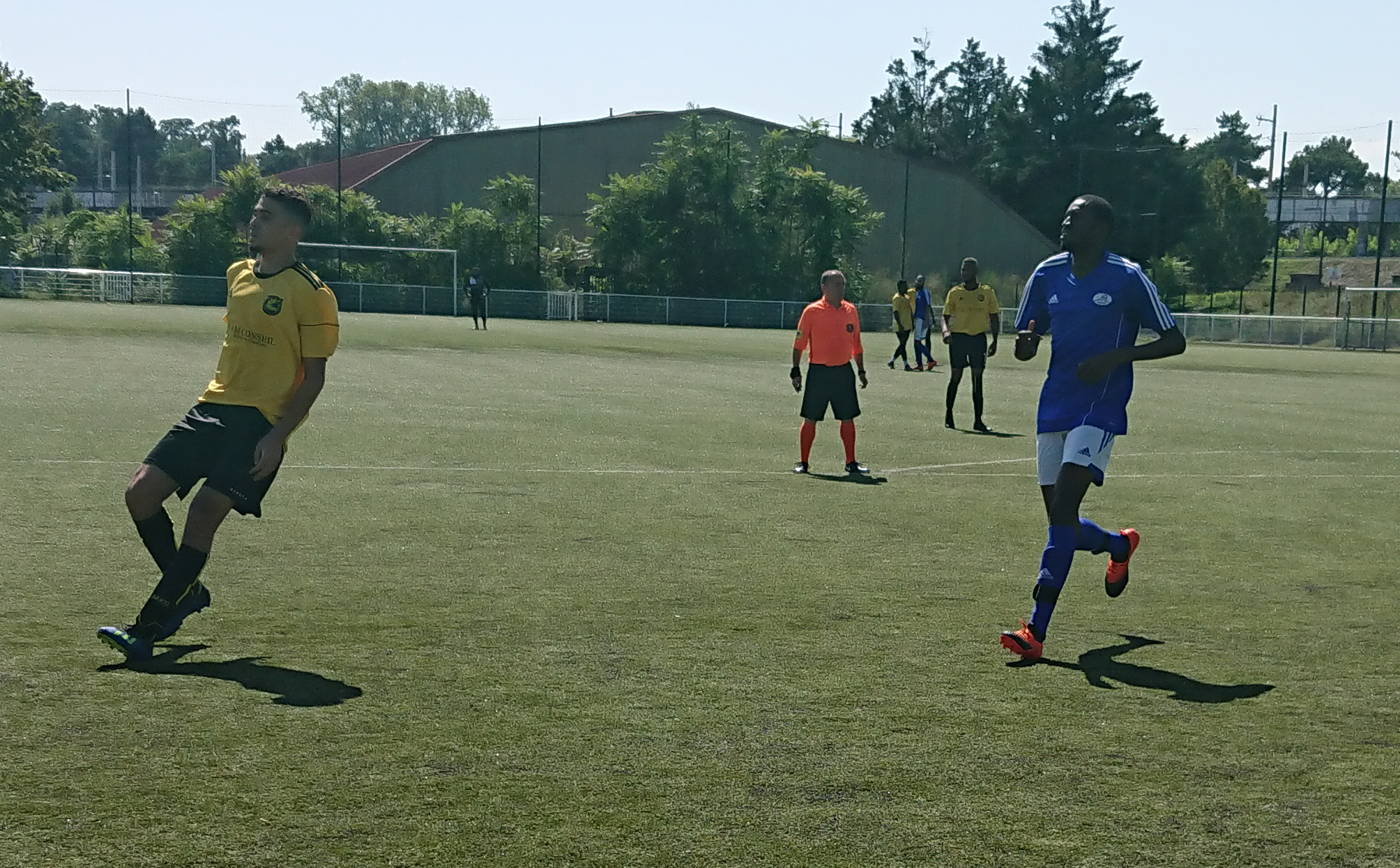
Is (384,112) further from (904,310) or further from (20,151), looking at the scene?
(904,310)

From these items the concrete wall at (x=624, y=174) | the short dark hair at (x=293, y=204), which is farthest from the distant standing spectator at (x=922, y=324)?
the concrete wall at (x=624, y=174)

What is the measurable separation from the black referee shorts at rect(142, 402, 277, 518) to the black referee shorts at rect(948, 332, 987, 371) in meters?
13.2

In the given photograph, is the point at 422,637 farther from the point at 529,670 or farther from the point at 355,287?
the point at 355,287

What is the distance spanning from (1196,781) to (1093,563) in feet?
14.5

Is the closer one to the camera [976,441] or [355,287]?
[976,441]

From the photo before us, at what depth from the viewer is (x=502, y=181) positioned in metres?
69.4

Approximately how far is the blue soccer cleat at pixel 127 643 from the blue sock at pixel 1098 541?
3.96 meters

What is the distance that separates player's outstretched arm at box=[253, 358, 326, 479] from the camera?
6.14 m

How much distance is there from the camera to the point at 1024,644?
6285mm

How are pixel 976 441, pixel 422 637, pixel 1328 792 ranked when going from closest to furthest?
1. pixel 1328 792
2. pixel 422 637
3. pixel 976 441

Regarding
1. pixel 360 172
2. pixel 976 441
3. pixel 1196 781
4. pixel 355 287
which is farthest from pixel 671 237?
pixel 1196 781

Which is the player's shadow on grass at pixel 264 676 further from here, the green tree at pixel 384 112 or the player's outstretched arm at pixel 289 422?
the green tree at pixel 384 112

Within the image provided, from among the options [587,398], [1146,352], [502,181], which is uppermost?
[502,181]

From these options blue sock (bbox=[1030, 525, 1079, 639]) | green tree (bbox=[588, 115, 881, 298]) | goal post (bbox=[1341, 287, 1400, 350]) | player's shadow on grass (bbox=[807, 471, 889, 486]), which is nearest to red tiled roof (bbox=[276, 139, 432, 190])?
green tree (bbox=[588, 115, 881, 298])
